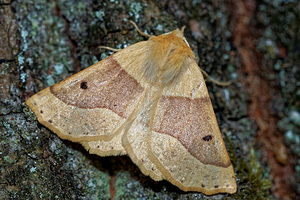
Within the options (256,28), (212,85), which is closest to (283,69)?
(256,28)

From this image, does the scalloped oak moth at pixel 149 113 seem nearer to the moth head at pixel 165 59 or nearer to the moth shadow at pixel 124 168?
the moth head at pixel 165 59

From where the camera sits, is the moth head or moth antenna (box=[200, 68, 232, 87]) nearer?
the moth head

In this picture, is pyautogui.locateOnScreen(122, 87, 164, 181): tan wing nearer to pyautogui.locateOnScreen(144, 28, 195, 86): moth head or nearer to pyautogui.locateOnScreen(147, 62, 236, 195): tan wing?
pyautogui.locateOnScreen(147, 62, 236, 195): tan wing

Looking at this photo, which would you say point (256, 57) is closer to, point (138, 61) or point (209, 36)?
point (209, 36)

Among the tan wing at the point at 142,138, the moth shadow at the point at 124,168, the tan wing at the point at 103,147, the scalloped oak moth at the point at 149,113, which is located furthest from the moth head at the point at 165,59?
the moth shadow at the point at 124,168

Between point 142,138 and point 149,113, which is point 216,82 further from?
point 142,138

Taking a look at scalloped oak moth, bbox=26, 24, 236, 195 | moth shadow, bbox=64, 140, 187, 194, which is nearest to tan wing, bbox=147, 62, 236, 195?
scalloped oak moth, bbox=26, 24, 236, 195

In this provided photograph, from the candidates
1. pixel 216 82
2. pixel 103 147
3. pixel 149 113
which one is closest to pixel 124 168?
pixel 103 147
